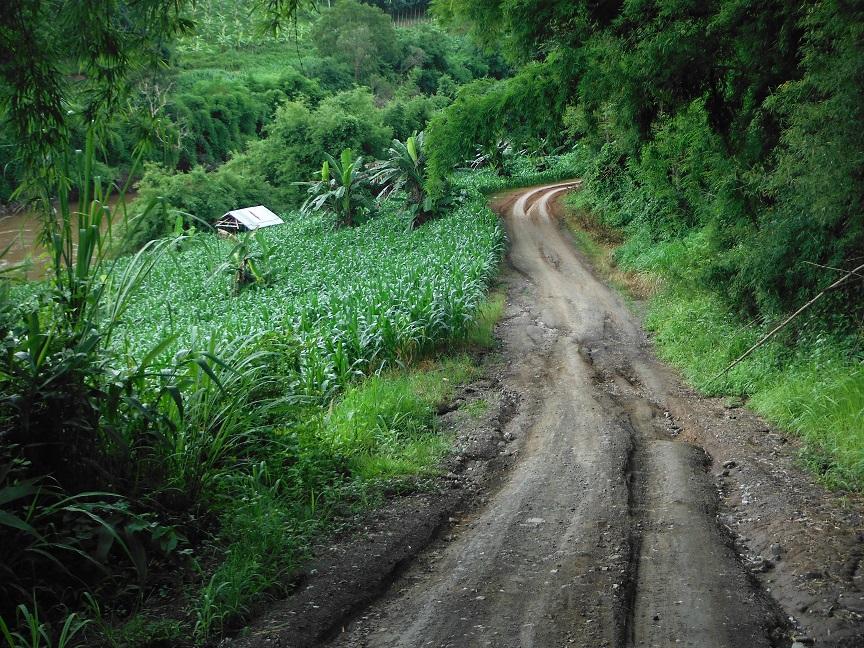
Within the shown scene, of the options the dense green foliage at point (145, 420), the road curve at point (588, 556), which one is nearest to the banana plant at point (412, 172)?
the dense green foliage at point (145, 420)

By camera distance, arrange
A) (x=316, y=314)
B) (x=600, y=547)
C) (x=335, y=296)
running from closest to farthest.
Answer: (x=600, y=547) → (x=316, y=314) → (x=335, y=296)

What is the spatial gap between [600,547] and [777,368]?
4.60 metres

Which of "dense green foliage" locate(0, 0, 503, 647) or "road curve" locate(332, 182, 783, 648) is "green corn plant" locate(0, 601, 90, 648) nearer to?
"dense green foliage" locate(0, 0, 503, 647)

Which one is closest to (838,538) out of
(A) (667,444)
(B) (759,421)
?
(A) (667,444)

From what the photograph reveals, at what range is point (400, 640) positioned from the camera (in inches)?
156

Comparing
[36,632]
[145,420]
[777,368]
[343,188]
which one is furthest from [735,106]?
[343,188]

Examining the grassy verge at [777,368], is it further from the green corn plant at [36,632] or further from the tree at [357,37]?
the tree at [357,37]

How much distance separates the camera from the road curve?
4.00m

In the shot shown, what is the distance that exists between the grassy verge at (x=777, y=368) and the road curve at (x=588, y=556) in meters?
0.90

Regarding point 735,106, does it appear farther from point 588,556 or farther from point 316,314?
point 316,314

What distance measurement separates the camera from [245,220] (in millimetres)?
31312

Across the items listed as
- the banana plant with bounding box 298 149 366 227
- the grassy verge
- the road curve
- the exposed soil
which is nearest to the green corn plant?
the exposed soil

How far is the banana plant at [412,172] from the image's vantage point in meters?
23.9

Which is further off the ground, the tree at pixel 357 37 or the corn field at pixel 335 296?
the tree at pixel 357 37
